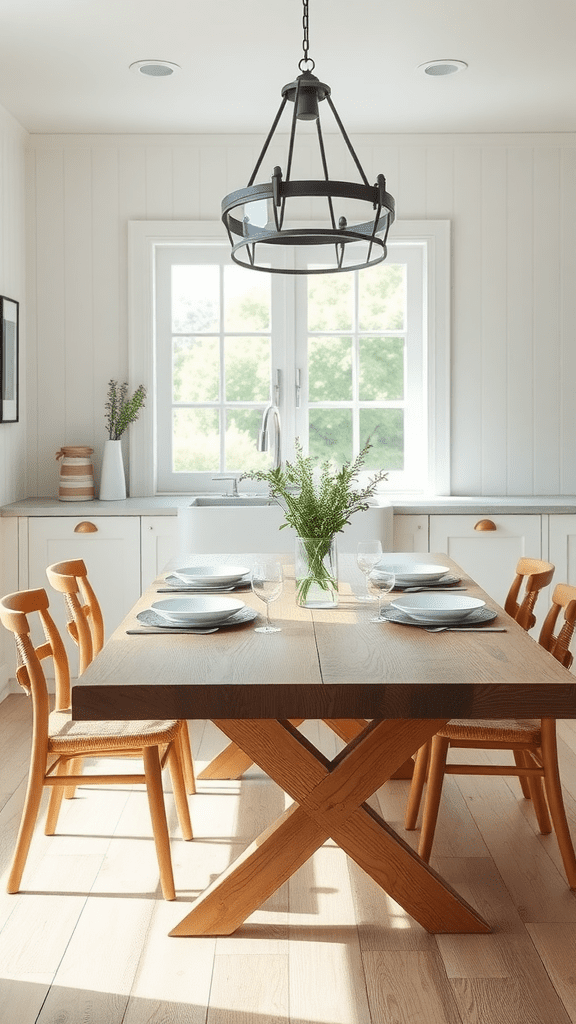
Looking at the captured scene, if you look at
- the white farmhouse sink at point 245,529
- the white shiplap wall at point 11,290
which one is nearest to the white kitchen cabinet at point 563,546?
the white farmhouse sink at point 245,529

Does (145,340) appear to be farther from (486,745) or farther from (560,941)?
(560,941)

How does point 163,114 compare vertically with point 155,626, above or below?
above

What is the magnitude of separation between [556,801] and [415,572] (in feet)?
2.49

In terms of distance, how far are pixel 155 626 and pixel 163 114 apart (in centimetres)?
298

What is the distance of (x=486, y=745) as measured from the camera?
2.71 m

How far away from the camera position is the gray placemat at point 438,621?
2.46 meters

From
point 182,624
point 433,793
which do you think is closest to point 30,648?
point 182,624

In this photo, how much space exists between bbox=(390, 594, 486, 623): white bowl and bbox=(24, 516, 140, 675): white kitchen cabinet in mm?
2006

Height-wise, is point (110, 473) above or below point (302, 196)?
below

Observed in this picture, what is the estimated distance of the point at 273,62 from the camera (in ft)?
12.9

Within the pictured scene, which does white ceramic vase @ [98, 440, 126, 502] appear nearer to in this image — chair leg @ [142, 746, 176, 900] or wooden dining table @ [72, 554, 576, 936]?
wooden dining table @ [72, 554, 576, 936]

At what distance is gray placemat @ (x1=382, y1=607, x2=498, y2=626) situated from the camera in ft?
8.06

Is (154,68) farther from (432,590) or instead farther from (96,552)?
(432,590)

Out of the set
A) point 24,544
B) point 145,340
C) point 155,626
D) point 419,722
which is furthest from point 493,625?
point 145,340
